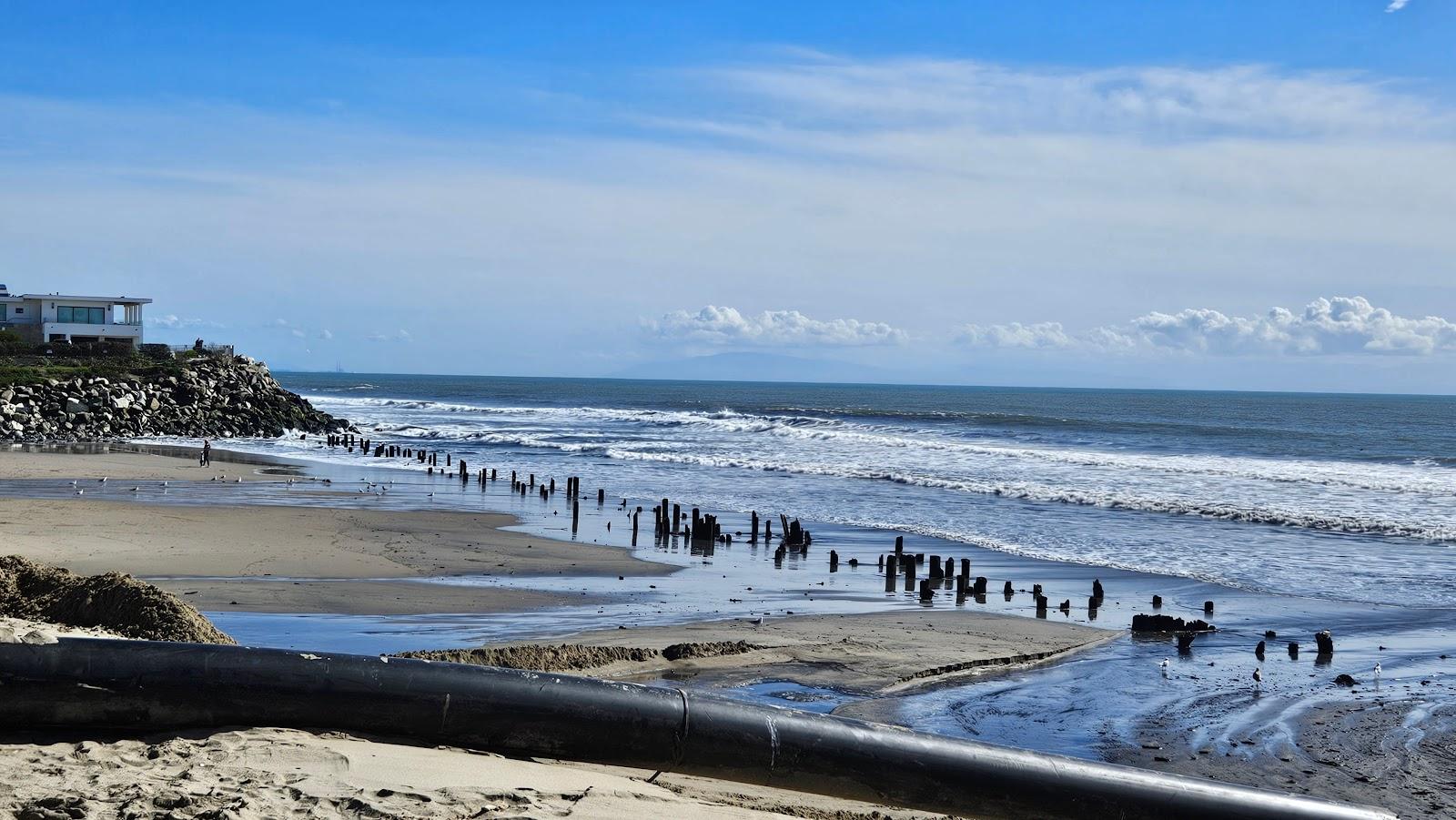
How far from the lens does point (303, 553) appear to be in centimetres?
2031

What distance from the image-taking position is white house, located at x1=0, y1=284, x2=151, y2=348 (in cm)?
6719

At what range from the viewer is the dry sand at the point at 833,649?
38.3 feet

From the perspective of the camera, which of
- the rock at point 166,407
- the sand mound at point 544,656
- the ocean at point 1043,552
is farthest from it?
the rock at point 166,407

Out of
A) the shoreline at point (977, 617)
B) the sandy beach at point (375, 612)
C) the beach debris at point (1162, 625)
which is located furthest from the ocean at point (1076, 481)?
the sandy beach at point (375, 612)

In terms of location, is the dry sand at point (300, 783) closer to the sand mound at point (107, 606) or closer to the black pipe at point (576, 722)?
the black pipe at point (576, 722)

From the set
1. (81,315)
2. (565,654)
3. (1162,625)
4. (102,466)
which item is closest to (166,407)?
(81,315)

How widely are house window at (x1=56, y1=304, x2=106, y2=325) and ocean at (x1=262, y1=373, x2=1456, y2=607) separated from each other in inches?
620

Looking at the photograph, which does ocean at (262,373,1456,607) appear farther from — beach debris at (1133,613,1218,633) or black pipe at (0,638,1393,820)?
black pipe at (0,638,1393,820)

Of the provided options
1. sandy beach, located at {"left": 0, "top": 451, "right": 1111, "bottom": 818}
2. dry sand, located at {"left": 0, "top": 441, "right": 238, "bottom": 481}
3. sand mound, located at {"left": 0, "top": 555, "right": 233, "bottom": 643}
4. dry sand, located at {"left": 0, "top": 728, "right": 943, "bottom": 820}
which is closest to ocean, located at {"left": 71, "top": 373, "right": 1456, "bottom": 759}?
sandy beach, located at {"left": 0, "top": 451, "right": 1111, "bottom": 818}

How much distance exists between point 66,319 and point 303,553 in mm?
57557

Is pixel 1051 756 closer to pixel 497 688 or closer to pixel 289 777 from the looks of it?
pixel 497 688

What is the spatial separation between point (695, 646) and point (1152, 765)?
4.81 metres

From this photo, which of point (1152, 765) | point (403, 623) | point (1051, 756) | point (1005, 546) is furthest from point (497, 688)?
point (1005, 546)

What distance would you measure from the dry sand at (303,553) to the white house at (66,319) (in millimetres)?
46820
